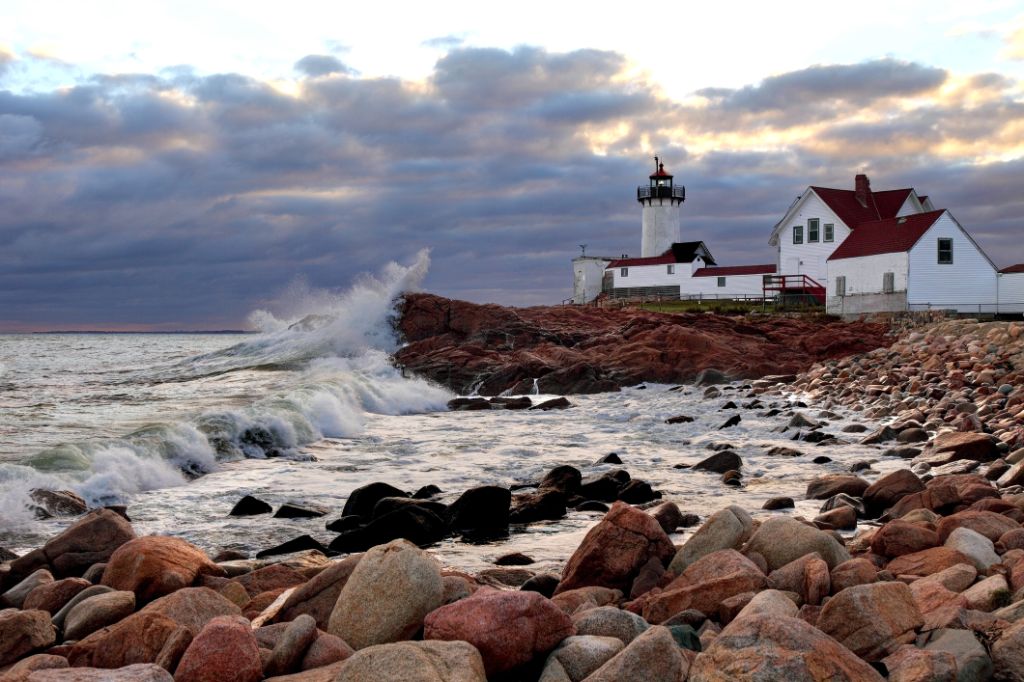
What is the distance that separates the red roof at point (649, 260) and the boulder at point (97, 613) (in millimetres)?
53626

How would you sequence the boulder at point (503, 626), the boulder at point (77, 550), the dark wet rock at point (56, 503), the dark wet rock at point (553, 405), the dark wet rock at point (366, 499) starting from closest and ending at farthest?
the boulder at point (503, 626) < the boulder at point (77, 550) < the dark wet rock at point (366, 499) < the dark wet rock at point (56, 503) < the dark wet rock at point (553, 405)

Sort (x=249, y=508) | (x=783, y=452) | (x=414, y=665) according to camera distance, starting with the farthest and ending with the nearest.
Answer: (x=783, y=452) < (x=249, y=508) < (x=414, y=665)

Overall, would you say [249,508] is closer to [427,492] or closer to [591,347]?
[427,492]

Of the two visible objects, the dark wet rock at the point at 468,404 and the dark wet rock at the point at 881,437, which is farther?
the dark wet rock at the point at 468,404

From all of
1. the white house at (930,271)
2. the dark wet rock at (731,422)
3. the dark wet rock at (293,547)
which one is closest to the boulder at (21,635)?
the dark wet rock at (293,547)

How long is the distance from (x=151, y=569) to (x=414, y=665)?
9.22ft

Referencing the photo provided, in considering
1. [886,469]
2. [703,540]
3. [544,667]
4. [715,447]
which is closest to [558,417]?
[715,447]

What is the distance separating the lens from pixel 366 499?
8656 millimetres

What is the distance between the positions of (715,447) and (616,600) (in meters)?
7.65

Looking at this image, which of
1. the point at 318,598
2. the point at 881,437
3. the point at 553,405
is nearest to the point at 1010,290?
the point at 553,405

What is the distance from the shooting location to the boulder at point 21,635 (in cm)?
461

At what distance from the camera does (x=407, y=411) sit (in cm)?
2011

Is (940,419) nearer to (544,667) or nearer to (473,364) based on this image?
(544,667)

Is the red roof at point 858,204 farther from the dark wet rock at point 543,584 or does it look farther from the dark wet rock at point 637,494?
the dark wet rock at point 543,584
